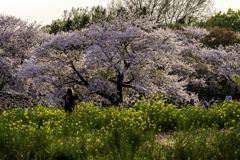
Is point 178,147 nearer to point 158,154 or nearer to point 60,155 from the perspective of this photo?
point 158,154

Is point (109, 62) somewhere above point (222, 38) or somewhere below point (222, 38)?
above

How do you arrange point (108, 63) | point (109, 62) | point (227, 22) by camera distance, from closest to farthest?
point (109, 62)
point (108, 63)
point (227, 22)

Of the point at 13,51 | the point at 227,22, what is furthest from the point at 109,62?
the point at 227,22

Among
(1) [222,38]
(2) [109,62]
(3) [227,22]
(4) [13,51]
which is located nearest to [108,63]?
(2) [109,62]

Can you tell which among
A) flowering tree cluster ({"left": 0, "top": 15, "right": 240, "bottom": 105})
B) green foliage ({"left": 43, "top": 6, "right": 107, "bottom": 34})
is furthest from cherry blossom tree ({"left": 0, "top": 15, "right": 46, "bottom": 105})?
green foliage ({"left": 43, "top": 6, "right": 107, "bottom": 34})

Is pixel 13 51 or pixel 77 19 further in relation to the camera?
pixel 77 19

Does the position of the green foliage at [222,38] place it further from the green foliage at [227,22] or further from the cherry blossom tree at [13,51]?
the cherry blossom tree at [13,51]

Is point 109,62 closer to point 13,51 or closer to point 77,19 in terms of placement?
point 13,51

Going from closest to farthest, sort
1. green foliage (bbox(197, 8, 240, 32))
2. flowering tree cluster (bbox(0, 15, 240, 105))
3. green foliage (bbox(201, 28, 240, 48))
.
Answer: flowering tree cluster (bbox(0, 15, 240, 105)), green foliage (bbox(201, 28, 240, 48)), green foliage (bbox(197, 8, 240, 32))

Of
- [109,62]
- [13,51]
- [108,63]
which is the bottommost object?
[13,51]

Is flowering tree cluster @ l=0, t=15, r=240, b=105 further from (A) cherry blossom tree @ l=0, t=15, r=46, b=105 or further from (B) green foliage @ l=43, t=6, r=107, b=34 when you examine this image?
(B) green foliage @ l=43, t=6, r=107, b=34

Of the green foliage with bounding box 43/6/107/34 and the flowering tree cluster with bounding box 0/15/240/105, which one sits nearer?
the flowering tree cluster with bounding box 0/15/240/105

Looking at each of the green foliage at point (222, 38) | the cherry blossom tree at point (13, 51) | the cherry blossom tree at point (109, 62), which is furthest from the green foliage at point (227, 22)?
the cherry blossom tree at point (109, 62)

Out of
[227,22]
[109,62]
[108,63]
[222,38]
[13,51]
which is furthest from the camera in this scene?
[227,22]
